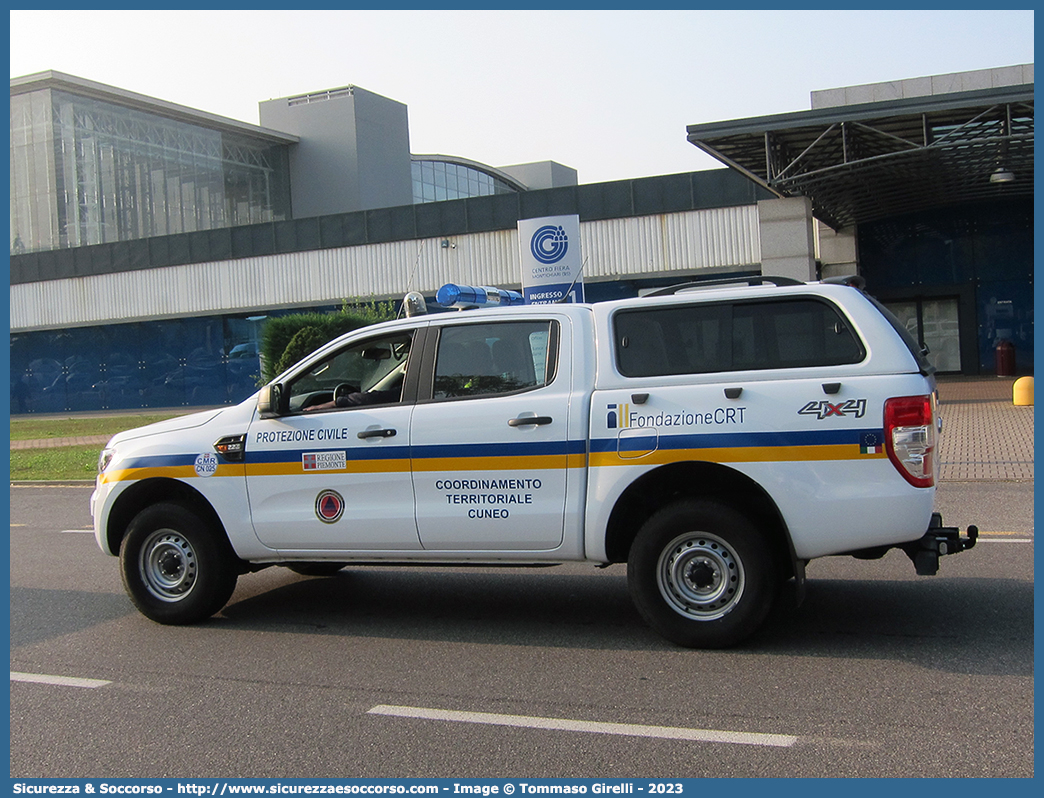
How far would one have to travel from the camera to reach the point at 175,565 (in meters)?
6.85

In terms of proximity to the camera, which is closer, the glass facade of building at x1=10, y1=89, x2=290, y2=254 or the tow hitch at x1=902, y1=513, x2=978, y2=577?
the tow hitch at x1=902, y1=513, x2=978, y2=577

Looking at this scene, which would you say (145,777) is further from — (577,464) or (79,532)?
(79,532)

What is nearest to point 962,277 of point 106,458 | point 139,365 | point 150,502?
point 150,502

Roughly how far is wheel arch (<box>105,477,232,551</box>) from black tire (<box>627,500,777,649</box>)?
2862 mm

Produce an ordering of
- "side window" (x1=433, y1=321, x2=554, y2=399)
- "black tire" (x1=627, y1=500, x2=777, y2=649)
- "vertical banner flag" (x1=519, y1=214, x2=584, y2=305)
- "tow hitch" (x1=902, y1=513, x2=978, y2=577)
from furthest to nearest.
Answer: "vertical banner flag" (x1=519, y1=214, x2=584, y2=305), "side window" (x1=433, y1=321, x2=554, y2=399), "black tire" (x1=627, y1=500, x2=777, y2=649), "tow hitch" (x1=902, y1=513, x2=978, y2=577)

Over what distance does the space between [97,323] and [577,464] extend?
3494cm

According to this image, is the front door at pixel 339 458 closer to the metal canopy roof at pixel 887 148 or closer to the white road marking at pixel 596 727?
the white road marking at pixel 596 727

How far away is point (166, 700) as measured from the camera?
5270mm

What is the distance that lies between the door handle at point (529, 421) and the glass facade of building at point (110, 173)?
4008cm

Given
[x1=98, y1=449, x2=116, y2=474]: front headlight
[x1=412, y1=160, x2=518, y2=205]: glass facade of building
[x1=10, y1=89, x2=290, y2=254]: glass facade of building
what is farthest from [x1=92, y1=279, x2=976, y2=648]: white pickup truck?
[x1=412, y1=160, x2=518, y2=205]: glass facade of building

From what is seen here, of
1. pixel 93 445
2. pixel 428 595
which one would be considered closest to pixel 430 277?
pixel 93 445

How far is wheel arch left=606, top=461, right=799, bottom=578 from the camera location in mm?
5812

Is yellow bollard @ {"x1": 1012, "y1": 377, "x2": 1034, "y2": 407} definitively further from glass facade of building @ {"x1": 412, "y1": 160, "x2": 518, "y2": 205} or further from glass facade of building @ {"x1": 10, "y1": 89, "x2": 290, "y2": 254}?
glass facade of building @ {"x1": 412, "y1": 160, "x2": 518, "y2": 205}

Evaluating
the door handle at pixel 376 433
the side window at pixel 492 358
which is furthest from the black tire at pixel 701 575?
the door handle at pixel 376 433
